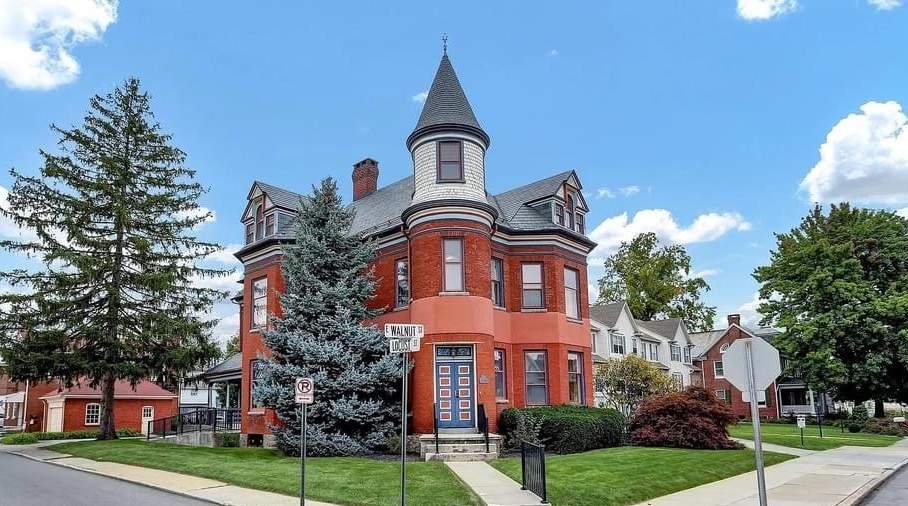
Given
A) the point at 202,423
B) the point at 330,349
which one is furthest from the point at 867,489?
the point at 202,423

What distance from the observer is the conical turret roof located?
23.2 meters

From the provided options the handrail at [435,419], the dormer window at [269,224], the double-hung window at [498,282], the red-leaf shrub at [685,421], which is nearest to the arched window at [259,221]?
the dormer window at [269,224]

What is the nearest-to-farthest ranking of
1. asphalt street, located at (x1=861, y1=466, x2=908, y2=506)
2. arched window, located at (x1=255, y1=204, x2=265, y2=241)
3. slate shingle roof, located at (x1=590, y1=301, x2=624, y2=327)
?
asphalt street, located at (x1=861, y1=466, x2=908, y2=506) < arched window, located at (x1=255, y1=204, x2=265, y2=241) < slate shingle roof, located at (x1=590, y1=301, x2=624, y2=327)

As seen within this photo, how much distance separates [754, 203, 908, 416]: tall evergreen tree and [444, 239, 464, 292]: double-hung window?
1149 inches

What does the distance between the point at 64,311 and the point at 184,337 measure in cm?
455

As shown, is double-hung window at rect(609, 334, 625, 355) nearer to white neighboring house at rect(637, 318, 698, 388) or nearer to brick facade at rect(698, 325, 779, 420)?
white neighboring house at rect(637, 318, 698, 388)

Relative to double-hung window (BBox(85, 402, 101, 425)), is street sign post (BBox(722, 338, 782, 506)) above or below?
above

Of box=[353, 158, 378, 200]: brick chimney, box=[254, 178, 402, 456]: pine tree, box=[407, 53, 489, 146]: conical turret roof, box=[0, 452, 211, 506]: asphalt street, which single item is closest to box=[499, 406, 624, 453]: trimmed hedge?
box=[254, 178, 402, 456]: pine tree

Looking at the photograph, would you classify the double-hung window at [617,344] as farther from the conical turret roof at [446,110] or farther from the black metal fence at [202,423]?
the conical turret roof at [446,110]

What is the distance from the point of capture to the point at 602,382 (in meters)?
32.2

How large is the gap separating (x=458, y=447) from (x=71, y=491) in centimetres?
969

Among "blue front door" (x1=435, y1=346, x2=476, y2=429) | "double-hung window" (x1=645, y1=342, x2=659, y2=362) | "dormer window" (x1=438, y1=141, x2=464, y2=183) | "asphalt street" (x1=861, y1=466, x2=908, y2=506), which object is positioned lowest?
"asphalt street" (x1=861, y1=466, x2=908, y2=506)

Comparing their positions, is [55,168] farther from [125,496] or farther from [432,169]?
[125,496]

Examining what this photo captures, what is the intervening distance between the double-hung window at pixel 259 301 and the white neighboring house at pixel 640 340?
22187 millimetres
